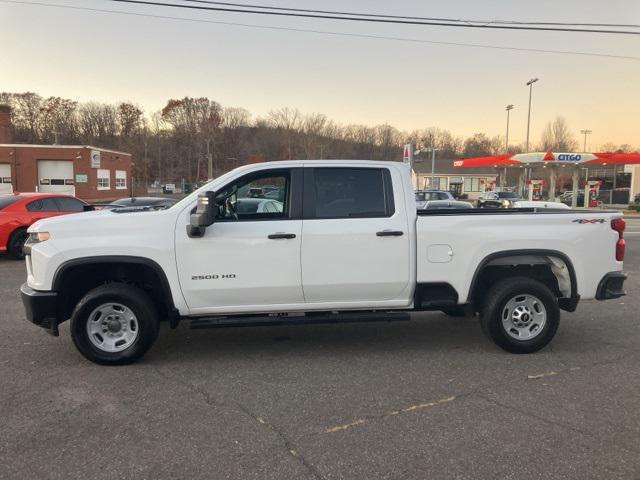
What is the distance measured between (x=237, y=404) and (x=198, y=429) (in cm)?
47

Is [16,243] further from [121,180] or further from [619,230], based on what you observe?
[121,180]

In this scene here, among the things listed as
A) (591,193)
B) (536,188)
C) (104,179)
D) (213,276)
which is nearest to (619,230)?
(213,276)

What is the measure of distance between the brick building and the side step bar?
44703 mm

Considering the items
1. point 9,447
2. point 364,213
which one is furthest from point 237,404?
point 364,213

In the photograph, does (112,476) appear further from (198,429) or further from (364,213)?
(364,213)

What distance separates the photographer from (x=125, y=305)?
483 cm

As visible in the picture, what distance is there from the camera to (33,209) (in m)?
12.0

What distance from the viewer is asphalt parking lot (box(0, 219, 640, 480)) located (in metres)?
3.17

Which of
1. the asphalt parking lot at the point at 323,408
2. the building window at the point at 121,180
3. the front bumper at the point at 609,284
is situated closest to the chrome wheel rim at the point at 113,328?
the asphalt parking lot at the point at 323,408

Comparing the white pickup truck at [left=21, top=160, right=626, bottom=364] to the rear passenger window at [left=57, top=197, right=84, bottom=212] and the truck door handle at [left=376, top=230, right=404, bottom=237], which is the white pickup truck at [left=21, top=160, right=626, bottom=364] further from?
the rear passenger window at [left=57, top=197, right=84, bottom=212]

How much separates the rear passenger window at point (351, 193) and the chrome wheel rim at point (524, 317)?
1.66m

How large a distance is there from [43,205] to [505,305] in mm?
11385

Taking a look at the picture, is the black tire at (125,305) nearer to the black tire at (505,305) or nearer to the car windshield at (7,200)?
the black tire at (505,305)

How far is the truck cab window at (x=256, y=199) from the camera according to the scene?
197 inches
